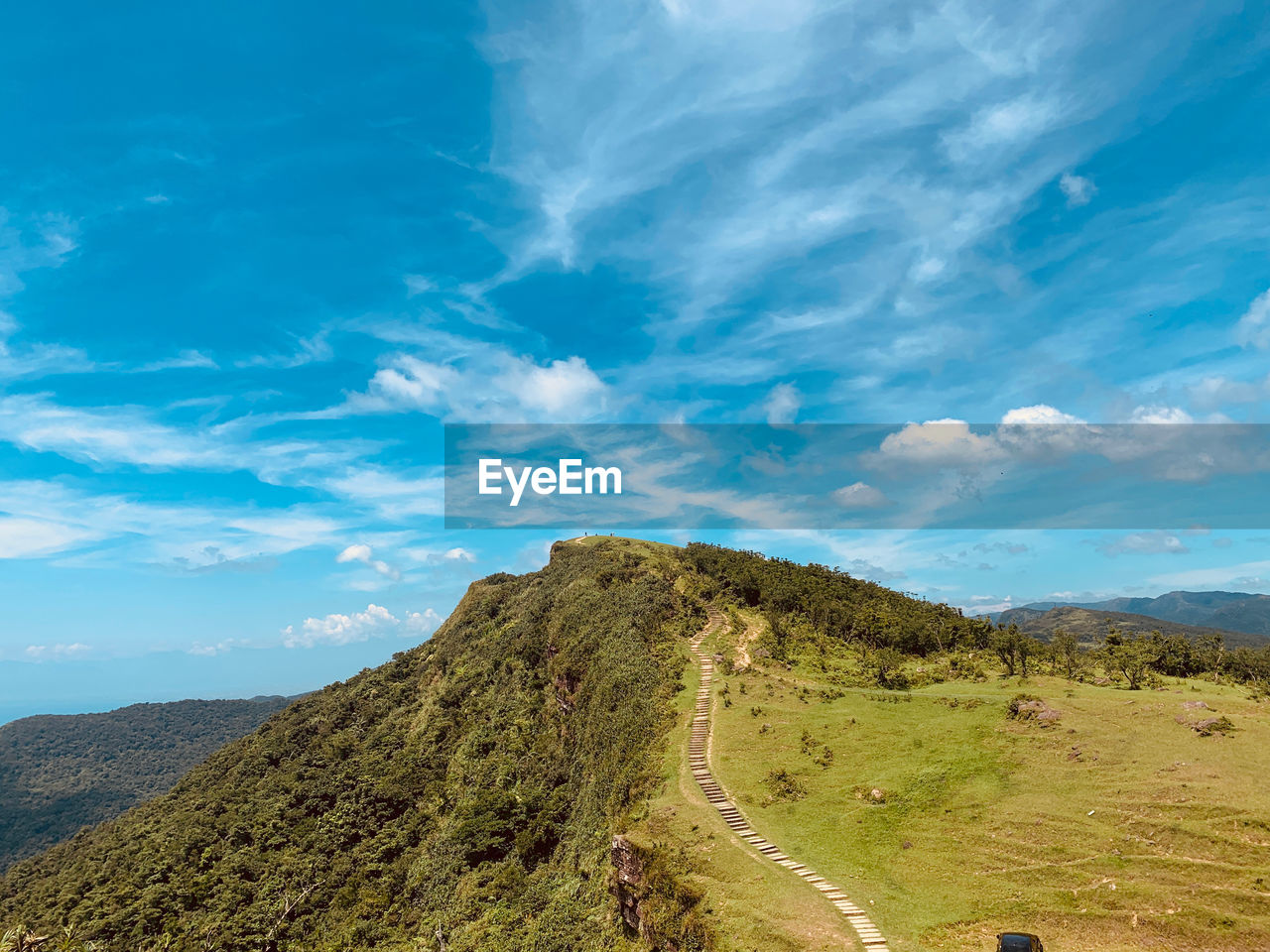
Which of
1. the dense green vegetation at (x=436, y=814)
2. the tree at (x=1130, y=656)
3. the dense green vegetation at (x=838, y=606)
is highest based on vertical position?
the dense green vegetation at (x=838, y=606)

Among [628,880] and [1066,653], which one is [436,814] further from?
[1066,653]

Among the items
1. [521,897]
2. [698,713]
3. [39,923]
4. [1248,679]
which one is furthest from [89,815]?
[1248,679]

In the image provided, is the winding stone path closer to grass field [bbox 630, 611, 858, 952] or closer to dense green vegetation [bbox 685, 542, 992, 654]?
grass field [bbox 630, 611, 858, 952]

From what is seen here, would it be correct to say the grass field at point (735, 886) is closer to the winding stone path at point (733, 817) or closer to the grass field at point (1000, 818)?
the grass field at point (1000, 818)

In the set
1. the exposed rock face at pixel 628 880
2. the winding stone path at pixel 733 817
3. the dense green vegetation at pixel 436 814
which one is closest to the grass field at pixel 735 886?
the winding stone path at pixel 733 817

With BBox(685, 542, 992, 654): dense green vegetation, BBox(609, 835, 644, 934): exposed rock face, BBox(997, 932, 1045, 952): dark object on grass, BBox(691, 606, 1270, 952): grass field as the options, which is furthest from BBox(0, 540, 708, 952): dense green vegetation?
BBox(997, 932, 1045, 952): dark object on grass

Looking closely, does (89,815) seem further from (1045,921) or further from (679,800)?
(1045,921)
